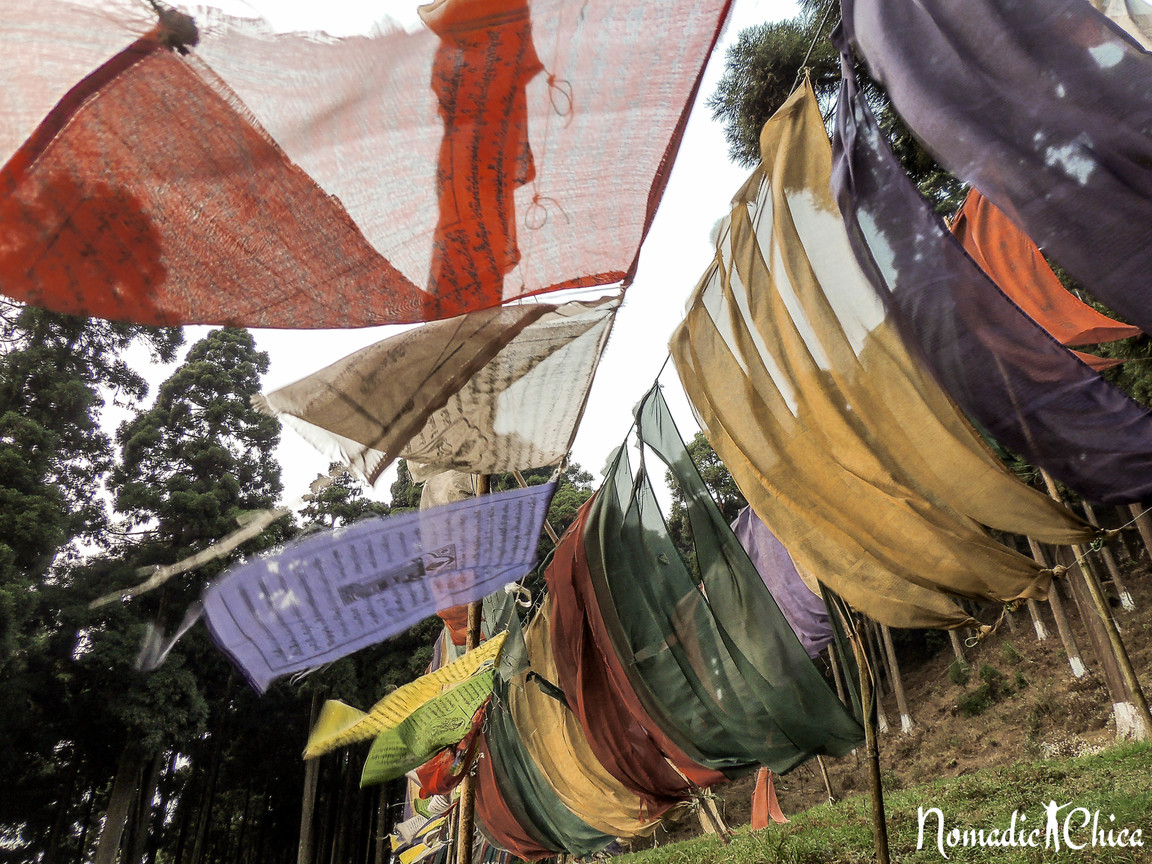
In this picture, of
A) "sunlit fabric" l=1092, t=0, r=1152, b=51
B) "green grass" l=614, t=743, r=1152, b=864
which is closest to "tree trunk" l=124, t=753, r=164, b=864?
"green grass" l=614, t=743, r=1152, b=864

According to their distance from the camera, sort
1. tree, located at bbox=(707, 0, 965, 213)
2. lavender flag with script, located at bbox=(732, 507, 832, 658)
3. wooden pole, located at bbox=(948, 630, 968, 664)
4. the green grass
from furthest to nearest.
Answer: wooden pole, located at bbox=(948, 630, 968, 664) → tree, located at bbox=(707, 0, 965, 213) → the green grass → lavender flag with script, located at bbox=(732, 507, 832, 658)

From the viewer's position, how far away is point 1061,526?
164 cm

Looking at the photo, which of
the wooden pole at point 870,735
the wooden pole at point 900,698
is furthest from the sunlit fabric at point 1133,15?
the wooden pole at point 900,698

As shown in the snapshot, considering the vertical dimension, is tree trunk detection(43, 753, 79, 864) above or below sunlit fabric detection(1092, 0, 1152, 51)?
below

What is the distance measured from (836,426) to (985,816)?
7111 millimetres

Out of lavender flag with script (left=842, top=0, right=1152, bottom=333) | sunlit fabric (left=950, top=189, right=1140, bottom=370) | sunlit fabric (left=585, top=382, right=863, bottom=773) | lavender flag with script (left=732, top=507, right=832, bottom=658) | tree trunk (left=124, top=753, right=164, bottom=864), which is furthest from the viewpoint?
tree trunk (left=124, top=753, right=164, bottom=864)

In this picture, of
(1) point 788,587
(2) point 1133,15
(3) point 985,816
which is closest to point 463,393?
→ (2) point 1133,15

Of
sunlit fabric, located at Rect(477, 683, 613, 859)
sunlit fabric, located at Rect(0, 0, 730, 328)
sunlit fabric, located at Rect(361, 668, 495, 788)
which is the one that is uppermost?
sunlit fabric, located at Rect(0, 0, 730, 328)

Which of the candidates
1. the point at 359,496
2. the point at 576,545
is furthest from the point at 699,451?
the point at 576,545

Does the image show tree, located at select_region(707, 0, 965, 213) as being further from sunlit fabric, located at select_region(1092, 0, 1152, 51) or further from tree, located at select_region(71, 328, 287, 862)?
tree, located at select_region(71, 328, 287, 862)

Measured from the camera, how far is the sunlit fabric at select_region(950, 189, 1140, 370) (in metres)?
3.06

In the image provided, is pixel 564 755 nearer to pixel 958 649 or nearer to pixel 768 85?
pixel 768 85

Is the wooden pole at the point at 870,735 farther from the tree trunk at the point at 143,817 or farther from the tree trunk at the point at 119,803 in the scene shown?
the tree trunk at the point at 143,817

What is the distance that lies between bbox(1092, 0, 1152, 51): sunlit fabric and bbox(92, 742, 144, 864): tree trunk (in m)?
16.2
